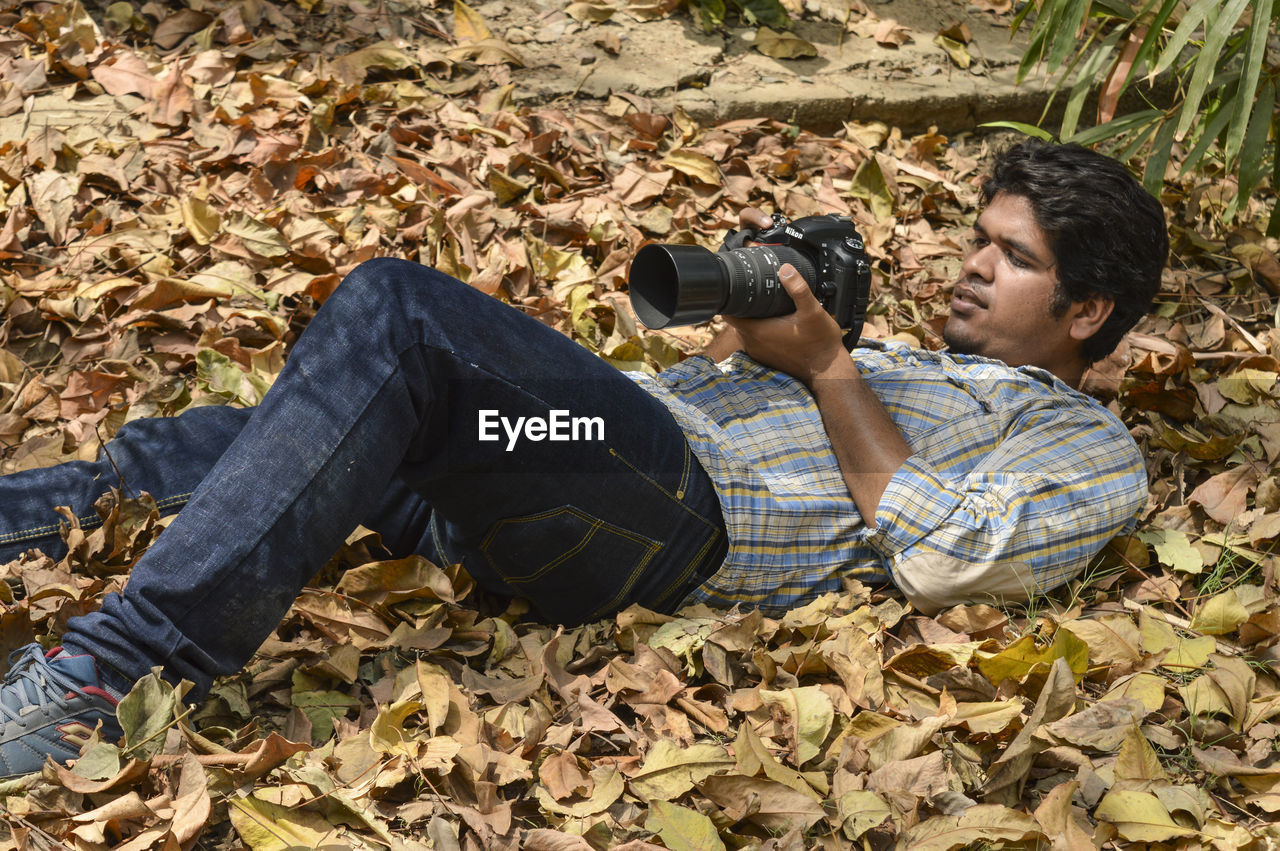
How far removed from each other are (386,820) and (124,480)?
32.1 inches

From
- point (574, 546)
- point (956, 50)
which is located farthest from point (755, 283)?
point (956, 50)

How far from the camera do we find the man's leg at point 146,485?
189 centimetres

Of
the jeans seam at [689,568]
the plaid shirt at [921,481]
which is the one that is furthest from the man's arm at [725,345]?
the jeans seam at [689,568]

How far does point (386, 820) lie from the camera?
4.81ft

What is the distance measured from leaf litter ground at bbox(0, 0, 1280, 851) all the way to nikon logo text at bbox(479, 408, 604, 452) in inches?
13.1

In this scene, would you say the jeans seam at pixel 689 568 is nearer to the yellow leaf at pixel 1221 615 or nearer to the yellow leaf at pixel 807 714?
the yellow leaf at pixel 807 714

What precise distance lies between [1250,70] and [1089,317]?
56 cm

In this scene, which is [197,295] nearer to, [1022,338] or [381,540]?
[381,540]

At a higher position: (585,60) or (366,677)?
(585,60)

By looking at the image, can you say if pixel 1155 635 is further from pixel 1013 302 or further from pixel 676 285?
pixel 676 285

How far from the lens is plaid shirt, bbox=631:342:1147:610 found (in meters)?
1.79

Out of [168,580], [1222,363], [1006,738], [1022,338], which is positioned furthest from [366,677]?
[1222,363]

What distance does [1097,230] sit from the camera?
2205mm

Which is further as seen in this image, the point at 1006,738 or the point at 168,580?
the point at 1006,738
